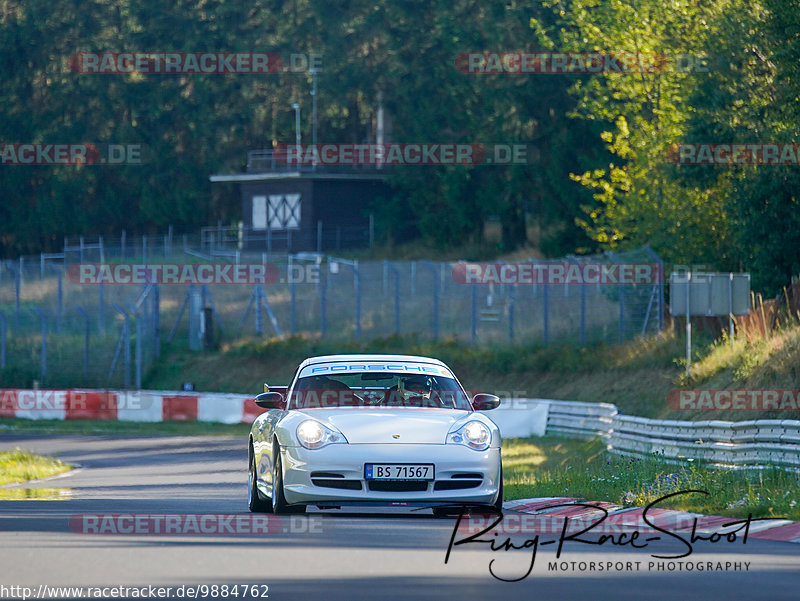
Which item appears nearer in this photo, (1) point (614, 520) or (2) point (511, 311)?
(1) point (614, 520)

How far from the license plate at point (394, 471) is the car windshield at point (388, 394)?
3.81 feet

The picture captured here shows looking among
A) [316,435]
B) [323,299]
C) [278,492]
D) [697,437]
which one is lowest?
[323,299]

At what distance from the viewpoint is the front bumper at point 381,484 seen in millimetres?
12102

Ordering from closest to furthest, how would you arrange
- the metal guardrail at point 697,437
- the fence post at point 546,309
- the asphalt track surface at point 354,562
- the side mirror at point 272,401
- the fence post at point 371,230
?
the asphalt track surface at point 354,562, the side mirror at point 272,401, the metal guardrail at point 697,437, the fence post at point 546,309, the fence post at point 371,230

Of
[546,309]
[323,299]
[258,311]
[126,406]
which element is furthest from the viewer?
[258,311]

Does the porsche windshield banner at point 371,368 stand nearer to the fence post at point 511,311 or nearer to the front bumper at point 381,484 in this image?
the front bumper at point 381,484

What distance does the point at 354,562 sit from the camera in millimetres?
9438

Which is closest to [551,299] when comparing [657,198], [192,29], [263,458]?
[657,198]

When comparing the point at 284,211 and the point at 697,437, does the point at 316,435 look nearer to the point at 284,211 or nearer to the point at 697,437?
the point at 697,437

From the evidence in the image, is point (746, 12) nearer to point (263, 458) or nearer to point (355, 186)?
point (263, 458)

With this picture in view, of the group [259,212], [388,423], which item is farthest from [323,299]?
[259,212]

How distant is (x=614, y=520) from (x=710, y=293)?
525 inches

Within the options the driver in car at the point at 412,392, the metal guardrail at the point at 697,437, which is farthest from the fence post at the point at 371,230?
the driver in car at the point at 412,392

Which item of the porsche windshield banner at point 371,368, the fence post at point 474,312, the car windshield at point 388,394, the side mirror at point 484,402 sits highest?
the porsche windshield banner at point 371,368
